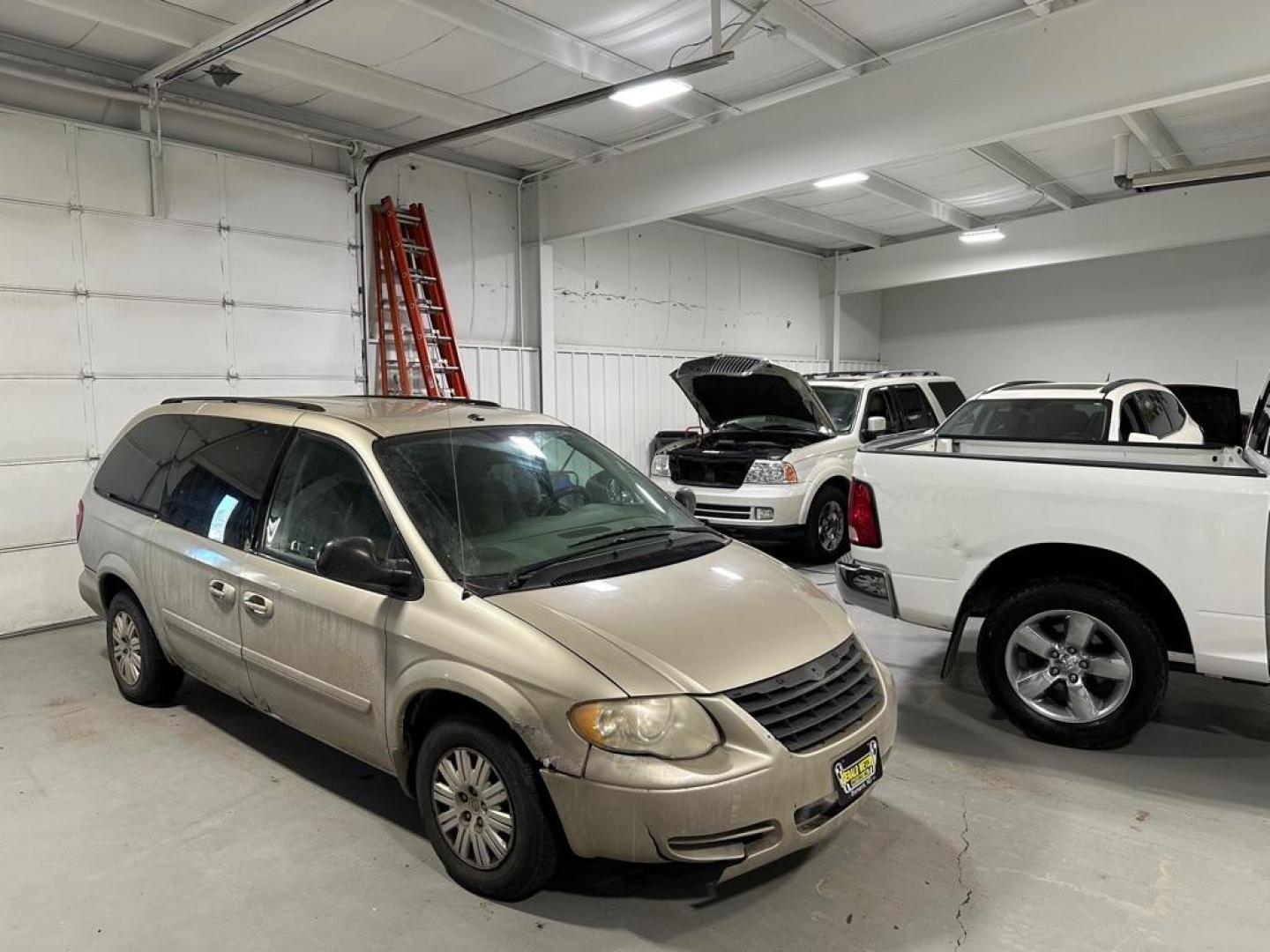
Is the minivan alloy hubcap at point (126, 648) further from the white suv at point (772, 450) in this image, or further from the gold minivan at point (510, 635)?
the white suv at point (772, 450)

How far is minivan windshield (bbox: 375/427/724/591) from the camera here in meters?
2.91

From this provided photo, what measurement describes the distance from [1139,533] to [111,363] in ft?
22.2

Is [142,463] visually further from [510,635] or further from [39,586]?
[510,635]

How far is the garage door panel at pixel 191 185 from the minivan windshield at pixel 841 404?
5663mm

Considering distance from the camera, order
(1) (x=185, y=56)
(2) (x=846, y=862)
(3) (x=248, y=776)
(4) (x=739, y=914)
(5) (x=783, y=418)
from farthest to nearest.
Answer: (5) (x=783, y=418)
(1) (x=185, y=56)
(3) (x=248, y=776)
(2) (x=846, y=862)
(4) (x=739, y=914)

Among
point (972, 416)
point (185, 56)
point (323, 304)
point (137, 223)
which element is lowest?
point (972, 416)

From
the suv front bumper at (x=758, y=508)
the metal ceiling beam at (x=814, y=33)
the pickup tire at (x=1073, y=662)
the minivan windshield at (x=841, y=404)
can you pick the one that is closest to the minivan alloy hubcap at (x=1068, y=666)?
the pickup tire at (x=1073, y=662)

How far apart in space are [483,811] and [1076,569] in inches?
112

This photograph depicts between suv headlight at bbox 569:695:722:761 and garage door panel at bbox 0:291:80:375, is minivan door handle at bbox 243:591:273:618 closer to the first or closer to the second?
suv headlight at bbox 569:695:722:761

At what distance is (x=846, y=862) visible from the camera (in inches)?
113

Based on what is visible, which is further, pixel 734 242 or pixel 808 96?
pixel 734 242

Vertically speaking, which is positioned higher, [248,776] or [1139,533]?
[1139,533]

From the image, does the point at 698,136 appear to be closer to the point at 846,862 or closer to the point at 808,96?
the point at 808,96

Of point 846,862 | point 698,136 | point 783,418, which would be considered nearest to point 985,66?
point 698,136
